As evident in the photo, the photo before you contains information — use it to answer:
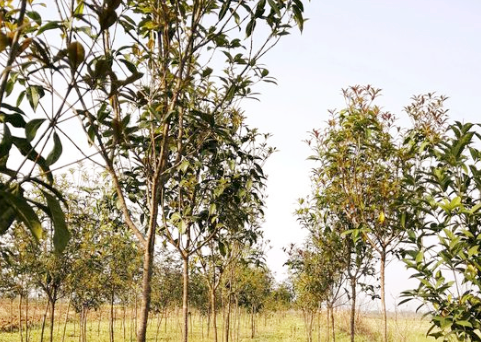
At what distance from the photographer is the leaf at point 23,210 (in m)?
1.30

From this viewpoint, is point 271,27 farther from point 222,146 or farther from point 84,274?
point 84,274

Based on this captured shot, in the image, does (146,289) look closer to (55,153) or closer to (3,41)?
(55,153)

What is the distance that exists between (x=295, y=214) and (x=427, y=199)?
6.23 meters

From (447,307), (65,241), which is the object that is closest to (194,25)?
(65,241)

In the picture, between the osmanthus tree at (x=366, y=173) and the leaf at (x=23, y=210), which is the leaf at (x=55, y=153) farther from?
the osmanthus tree at (x=366, y=173)

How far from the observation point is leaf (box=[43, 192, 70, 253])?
150cm

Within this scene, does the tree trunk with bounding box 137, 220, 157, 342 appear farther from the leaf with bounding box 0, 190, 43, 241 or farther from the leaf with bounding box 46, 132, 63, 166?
the leaf with bounding box 0, 190, 43, 241

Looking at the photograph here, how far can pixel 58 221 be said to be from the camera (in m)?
1.54

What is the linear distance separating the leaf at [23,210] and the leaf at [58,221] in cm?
7

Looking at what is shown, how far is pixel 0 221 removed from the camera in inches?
58.3

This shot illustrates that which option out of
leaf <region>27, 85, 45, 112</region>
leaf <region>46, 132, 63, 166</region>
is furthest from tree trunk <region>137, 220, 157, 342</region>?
leaf <region>46, 132, 63, 166</region>

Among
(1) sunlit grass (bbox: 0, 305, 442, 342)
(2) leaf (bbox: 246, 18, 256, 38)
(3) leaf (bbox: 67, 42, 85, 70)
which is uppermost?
(2) leaf (bbox: 246, 18, 256, 38)

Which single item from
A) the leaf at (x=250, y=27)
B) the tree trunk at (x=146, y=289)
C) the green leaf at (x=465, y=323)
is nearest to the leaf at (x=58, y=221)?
the tree trunk at (x=146, y=289)

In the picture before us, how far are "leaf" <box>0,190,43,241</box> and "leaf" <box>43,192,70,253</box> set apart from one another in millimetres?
66
